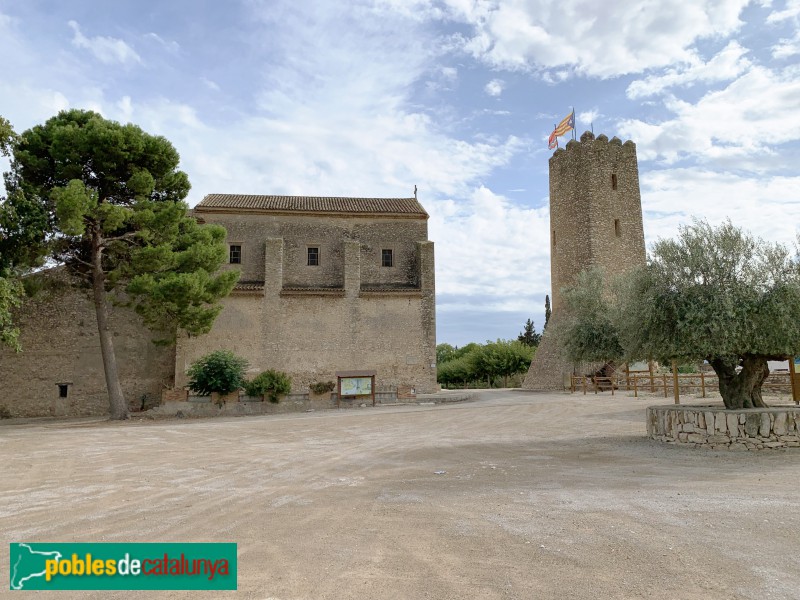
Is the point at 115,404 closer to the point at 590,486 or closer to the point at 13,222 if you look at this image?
the point at 13,222

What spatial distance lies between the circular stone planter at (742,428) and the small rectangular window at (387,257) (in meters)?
19.6

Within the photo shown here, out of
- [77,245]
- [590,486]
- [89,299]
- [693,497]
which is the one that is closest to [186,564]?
[590,486]

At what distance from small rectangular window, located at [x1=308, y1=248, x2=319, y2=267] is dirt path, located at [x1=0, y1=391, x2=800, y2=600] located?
55.5ft

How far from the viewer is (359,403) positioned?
73.9 feet

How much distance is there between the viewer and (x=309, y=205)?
2889 centimetres

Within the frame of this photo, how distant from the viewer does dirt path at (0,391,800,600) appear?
157 inches

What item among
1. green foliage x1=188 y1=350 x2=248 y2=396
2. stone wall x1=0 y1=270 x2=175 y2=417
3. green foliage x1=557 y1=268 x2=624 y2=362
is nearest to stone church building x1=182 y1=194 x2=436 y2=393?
stone wall x1=0 y1=270 x2=175 y2=417

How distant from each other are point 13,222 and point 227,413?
10047 mm

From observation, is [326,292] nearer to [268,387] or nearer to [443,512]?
[268,387]

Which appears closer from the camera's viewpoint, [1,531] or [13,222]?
[1,531]

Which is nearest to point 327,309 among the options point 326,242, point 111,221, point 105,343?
point 326,242

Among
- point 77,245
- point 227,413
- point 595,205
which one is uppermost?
point 595,205

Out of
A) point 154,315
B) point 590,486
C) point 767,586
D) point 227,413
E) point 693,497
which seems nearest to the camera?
point 767,586

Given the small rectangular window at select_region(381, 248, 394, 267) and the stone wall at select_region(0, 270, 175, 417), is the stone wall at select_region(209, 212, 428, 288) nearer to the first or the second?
the small rectangular window at select_region(381, 248, 394, 267)
